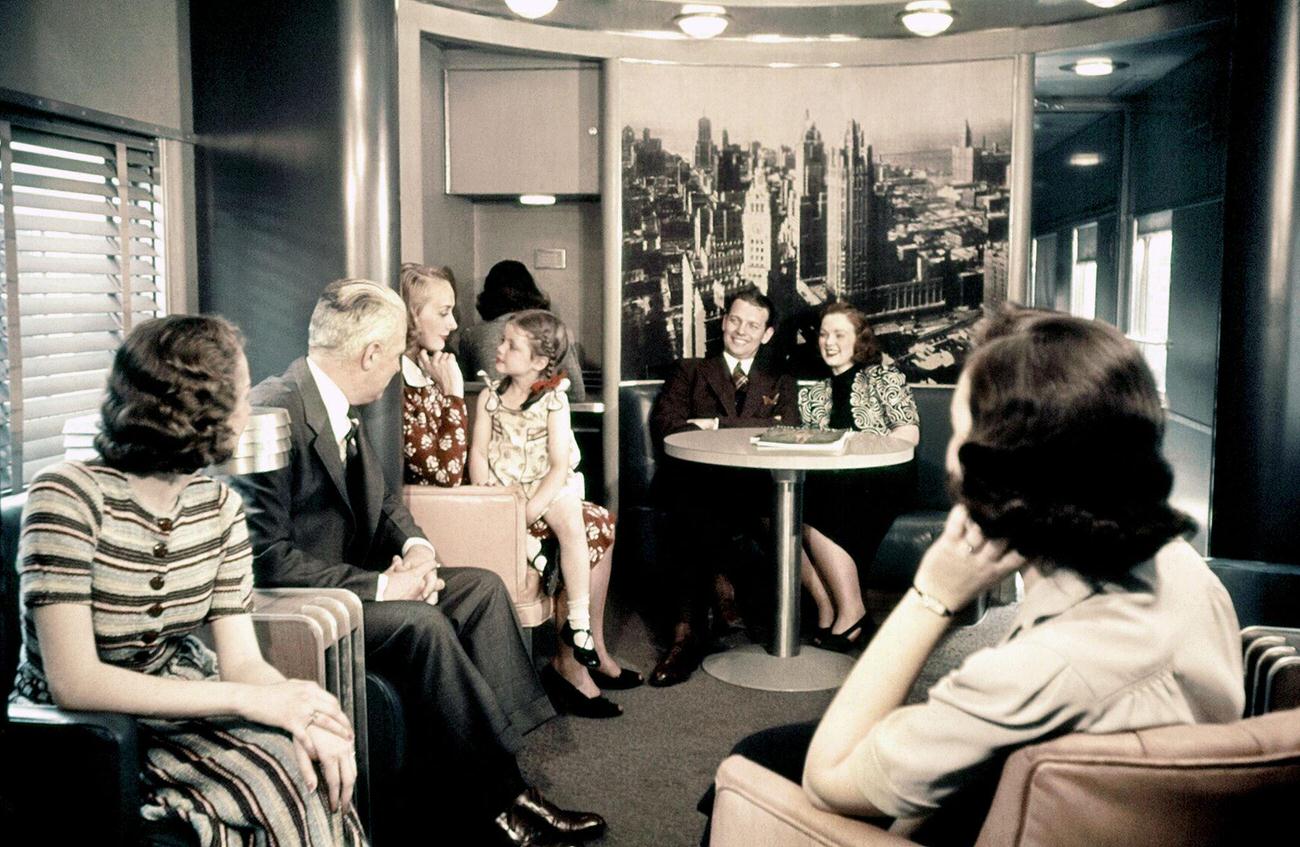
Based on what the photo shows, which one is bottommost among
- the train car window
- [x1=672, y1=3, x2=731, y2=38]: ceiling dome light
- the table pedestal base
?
the table pedestal base

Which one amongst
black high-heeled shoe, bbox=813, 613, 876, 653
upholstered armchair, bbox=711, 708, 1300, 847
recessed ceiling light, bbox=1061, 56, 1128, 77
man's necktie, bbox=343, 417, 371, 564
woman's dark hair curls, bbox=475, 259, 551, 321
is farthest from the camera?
recessed ceiling light, bbox=1061, 56, 1128, 77

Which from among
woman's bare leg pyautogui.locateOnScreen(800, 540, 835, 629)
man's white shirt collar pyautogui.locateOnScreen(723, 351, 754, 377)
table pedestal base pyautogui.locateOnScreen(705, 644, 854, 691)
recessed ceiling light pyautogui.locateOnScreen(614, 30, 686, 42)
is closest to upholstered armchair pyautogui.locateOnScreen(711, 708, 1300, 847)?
table pedestal base pyautogui.locateOnScreen(705, 644, 854, 691)

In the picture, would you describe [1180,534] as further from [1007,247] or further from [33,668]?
[1007,247]

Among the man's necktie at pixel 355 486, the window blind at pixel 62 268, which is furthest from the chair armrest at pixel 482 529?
the window blind at pixel 62 268

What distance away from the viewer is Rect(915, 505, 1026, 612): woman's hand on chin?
139cm

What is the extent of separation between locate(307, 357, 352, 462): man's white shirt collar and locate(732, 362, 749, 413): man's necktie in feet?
7.57

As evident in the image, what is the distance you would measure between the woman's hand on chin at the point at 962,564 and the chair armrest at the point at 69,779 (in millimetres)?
1256

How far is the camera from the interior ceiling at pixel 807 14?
16.8ft

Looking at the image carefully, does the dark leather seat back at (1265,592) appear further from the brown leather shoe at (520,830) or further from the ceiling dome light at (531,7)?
the ceiling dome light at (531,7)

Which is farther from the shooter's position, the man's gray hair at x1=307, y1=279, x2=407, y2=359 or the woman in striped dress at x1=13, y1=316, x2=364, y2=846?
the man's gray hair at x1=307, y1=279, x2=407, y2=359

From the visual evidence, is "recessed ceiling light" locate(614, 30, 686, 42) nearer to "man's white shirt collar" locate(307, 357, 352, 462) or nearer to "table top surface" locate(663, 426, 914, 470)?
"table top surface" locate(663, 426, 914, 470)

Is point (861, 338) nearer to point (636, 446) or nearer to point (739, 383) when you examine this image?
point (739, 383)

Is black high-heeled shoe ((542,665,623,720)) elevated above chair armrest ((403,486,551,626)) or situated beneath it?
situated beneath

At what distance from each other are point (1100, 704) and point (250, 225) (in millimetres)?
3098
